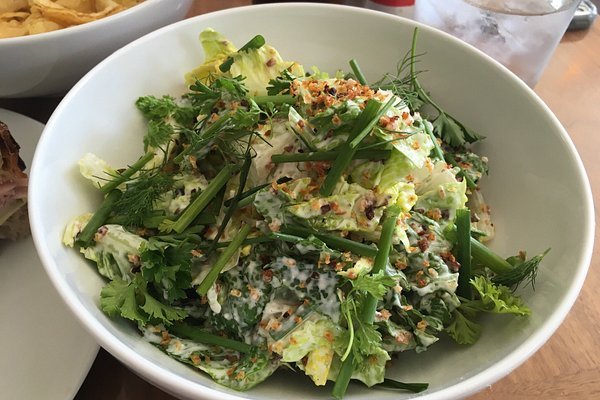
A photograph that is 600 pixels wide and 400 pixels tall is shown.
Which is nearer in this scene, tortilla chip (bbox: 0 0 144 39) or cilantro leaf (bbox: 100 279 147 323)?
cilantro leaf (bbox: 100 279 147 323)

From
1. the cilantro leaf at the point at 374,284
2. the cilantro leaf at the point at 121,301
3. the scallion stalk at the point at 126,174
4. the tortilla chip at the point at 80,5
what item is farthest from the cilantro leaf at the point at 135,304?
the tortilla chip at the point at 80,5

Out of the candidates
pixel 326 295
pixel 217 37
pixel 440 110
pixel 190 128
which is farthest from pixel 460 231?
pixel 217 37

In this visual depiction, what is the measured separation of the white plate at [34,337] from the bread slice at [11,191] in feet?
0.12

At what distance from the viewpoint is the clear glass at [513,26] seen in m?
1.78

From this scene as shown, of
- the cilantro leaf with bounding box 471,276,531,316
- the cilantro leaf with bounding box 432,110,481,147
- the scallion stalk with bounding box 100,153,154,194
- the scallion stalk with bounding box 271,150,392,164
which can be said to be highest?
the scallion stalk with bounding box 271,150,392,164

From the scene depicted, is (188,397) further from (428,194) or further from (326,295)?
(428,194)

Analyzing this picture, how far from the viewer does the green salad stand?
1.00 m

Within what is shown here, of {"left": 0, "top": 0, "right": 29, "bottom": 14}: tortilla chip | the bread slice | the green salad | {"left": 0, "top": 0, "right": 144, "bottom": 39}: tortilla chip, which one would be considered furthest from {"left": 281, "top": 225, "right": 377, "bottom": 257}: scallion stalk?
{"left": 0, "top": 0, "right": 29, "bottom": 14}: tortilla chip

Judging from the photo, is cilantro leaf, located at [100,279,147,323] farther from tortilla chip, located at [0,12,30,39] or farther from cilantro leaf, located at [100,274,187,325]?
tortilla chip, located at [0,12,30,39]

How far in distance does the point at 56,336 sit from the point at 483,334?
0.84 meters

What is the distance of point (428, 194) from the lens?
3.84 ft

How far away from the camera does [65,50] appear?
56.4 inches

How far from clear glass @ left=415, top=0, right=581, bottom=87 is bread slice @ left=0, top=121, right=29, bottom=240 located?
4.36 ft

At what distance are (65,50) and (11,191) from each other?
1.22 ft
